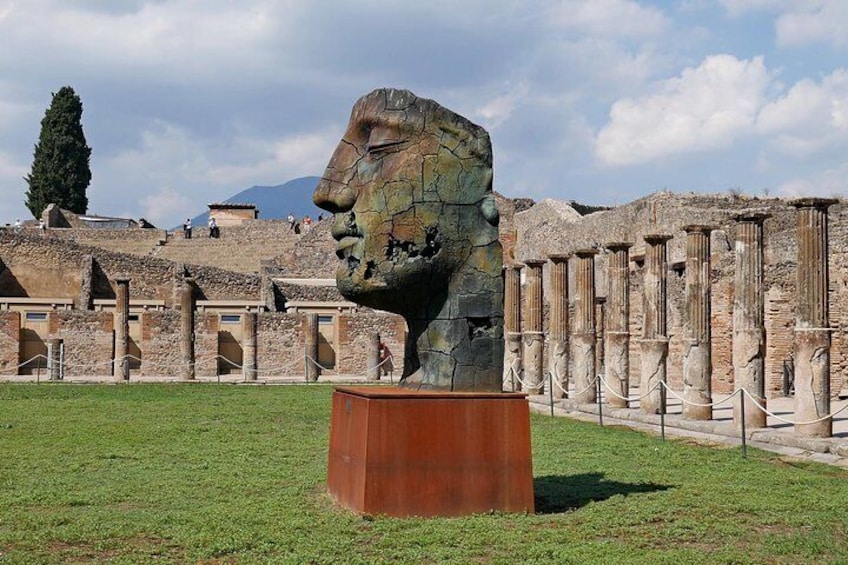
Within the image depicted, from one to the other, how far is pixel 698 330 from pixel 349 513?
397 inches

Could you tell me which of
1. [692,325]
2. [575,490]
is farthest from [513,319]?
[575,490]

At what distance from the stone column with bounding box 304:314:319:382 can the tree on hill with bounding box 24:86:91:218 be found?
30.9 meters

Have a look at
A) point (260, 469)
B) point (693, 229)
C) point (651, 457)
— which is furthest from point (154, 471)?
point (693, 229)

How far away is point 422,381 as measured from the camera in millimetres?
8539

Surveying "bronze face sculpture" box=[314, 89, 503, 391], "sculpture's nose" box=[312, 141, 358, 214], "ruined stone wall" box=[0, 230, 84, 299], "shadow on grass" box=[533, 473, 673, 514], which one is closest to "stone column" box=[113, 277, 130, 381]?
"ruined stone wall" box=[0, 230, 84, 299]

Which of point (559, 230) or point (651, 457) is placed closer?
point (651, 457)

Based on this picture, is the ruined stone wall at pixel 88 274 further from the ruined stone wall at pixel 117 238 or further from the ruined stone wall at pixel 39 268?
the ruined stone wall at pixel 117 238

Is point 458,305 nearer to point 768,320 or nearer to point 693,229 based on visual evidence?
point 693,229

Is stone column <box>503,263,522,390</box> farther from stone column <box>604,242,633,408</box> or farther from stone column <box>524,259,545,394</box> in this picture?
stone column <box>604,242,633,408</box>

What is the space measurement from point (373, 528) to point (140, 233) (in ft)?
156

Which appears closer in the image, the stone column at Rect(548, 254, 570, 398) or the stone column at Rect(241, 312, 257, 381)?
the stone column at Rect(548, 254, 570, 398)

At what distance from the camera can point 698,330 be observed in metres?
16.8

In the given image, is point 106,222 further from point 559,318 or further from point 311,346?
point 559,318

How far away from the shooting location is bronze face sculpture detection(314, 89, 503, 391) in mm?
8422
